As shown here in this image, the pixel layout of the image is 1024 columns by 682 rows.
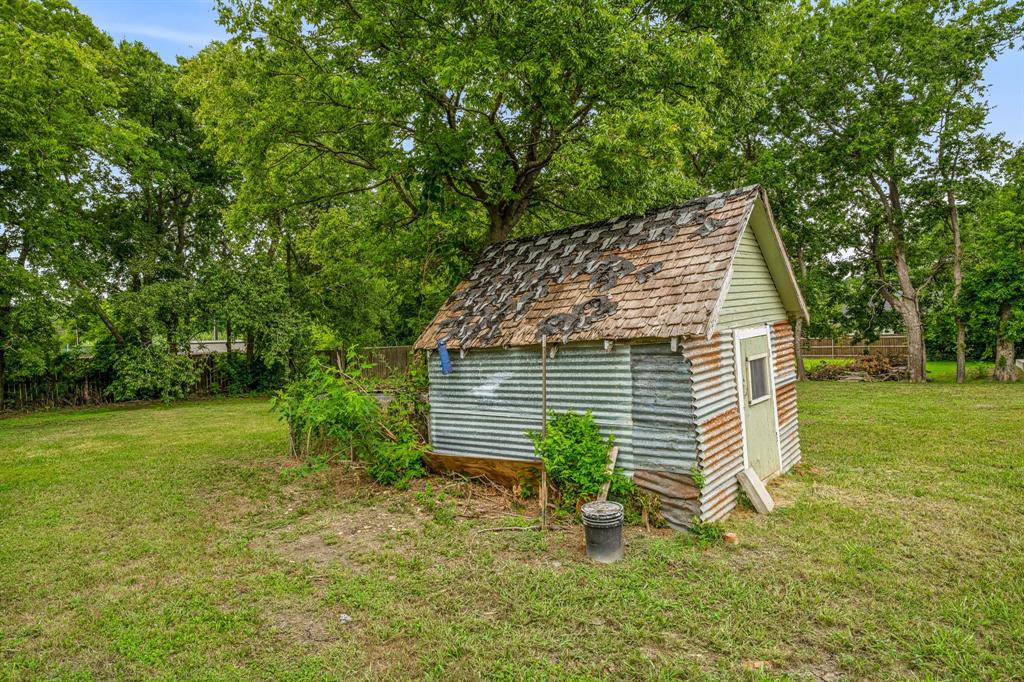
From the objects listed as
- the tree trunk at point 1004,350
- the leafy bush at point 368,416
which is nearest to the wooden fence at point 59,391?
the leafy bush at point 368,416

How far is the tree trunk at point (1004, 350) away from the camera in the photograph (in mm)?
18531

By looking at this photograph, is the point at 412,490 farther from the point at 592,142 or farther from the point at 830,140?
the point at 830,140

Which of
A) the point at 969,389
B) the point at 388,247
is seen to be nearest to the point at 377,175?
the point at 388,247

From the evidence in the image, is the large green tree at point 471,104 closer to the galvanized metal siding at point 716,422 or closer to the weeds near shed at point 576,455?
the galvanized metal siding at point 716,422

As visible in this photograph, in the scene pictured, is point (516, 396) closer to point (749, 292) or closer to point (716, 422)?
Result: point (716, 422)

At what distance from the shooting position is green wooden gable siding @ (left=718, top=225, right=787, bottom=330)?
736 centimetres

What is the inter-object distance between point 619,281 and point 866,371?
68.6 ft

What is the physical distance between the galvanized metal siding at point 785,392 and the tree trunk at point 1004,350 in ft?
48.5

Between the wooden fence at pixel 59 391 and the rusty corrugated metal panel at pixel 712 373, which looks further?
the wooden fence at pixel 59 391

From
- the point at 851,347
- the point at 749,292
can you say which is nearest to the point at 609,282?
the point at 749,292

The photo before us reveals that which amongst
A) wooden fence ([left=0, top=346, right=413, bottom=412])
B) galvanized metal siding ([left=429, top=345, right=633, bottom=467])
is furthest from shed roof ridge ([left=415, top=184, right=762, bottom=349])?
wooden fence ([left=0, top=346, right=413, bottom=412])

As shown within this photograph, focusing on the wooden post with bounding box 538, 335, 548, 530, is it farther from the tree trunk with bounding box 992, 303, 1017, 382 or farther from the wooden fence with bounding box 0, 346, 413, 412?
the tree trunk with bounding box 992, 303, 1017, 382

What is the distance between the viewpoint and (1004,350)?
18859mm

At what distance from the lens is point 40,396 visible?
19812 mm
